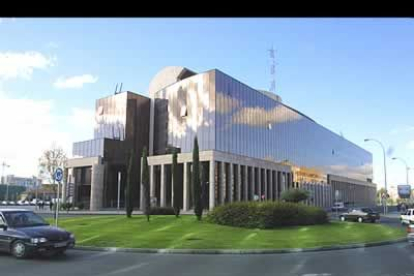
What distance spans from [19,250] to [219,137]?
153 feet

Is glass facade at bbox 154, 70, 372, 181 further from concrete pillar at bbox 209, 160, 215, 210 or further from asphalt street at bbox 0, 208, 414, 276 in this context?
asphalt street at bbox 0, 208, 414, 276

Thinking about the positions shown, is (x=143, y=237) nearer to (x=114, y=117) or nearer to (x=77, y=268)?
(x=77, y=268)

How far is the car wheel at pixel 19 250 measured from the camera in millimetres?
13969

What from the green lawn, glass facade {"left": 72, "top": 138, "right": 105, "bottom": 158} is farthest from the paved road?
glass facade {"left": 72, "top": 138, "right": 105, "bottom": 158}

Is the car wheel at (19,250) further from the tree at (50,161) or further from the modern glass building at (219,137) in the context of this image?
the tree at (50,161)

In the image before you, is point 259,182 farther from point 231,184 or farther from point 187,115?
point 187,115

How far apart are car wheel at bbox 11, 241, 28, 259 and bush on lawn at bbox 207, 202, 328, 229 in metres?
15.3

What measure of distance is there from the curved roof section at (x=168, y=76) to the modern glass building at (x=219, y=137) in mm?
176

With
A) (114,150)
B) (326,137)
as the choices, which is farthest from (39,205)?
(326,137)

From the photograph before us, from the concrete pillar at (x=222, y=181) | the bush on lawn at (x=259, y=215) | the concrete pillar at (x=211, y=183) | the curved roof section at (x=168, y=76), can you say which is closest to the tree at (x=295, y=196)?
the bush on lawn at (x=259, y=215)

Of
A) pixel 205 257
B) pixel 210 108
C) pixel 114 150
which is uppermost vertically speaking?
pixel 210 108

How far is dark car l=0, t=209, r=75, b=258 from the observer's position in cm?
1390
